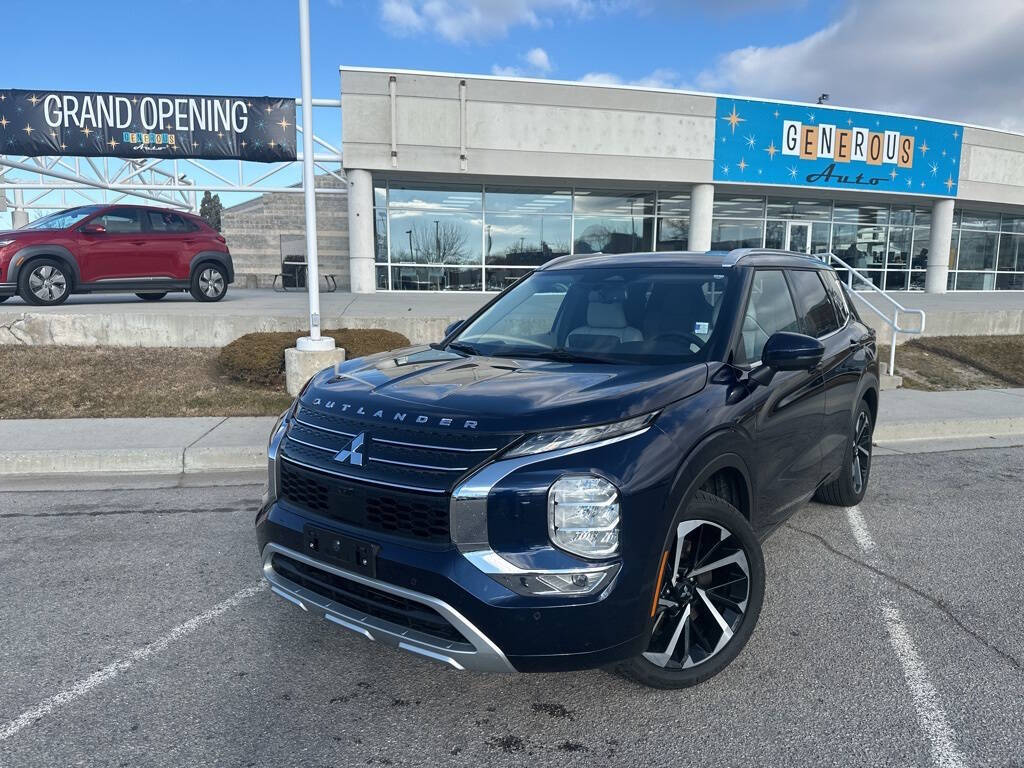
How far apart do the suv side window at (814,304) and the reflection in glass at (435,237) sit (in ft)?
55.5

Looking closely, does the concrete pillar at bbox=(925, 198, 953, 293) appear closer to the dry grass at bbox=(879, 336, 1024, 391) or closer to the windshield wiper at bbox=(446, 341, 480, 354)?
the dry grass at bbox=(879, 336, 1024, 391)

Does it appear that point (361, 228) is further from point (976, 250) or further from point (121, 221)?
point (976, 250)

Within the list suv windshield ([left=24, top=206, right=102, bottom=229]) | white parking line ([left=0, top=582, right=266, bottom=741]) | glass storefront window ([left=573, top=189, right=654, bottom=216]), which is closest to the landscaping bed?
suv windshield ([left=24, top=206, right=102, bottom=229])

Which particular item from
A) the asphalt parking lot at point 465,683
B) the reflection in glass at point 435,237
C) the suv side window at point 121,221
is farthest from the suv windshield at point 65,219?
the asphalt parking lot at point 465,683

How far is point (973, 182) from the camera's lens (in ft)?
78.0

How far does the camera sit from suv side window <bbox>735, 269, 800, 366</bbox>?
11.5ft

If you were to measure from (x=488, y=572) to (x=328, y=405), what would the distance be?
107 centimetres

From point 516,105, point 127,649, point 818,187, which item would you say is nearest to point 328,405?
point 127,649

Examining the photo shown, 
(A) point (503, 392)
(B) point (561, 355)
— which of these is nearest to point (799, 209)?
(B) point (561, 355)

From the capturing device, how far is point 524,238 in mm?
21422

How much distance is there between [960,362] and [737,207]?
12.1m

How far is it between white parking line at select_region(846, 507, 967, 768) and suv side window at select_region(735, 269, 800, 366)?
58.8 inches

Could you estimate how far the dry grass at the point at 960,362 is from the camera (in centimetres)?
1105

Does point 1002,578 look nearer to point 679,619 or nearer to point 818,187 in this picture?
point 679,619
